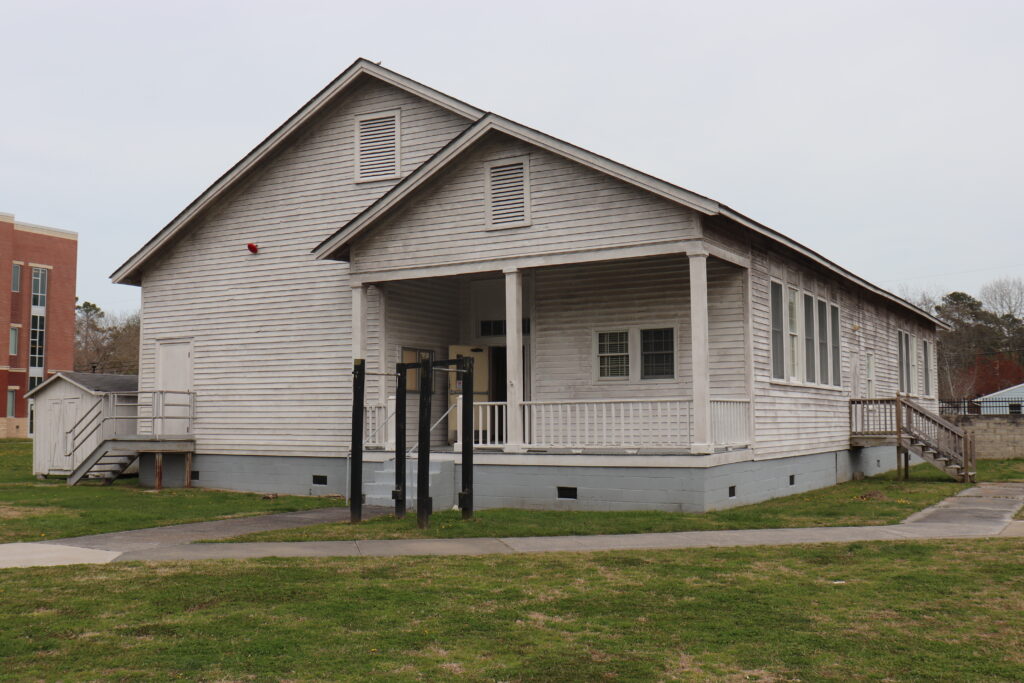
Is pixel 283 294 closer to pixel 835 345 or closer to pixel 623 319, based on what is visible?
pixel 623 319

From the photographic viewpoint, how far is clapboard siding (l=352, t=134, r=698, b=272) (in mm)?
15844

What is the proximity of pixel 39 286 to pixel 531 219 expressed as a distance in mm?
54638

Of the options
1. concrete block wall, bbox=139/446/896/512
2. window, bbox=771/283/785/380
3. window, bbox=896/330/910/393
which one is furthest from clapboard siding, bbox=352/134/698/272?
window, bbox=896/330/910/393

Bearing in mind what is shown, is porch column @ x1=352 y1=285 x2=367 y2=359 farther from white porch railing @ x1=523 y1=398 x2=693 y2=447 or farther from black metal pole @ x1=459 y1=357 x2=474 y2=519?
black metal pole @ x1=459 y1=357 x2=474 y2=519

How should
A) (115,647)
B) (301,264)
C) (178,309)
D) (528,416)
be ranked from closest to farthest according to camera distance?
(115,647) → (528,416) → (301,264) → (178,309)

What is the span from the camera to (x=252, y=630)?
7.38 metres

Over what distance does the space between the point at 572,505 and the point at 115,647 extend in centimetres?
956

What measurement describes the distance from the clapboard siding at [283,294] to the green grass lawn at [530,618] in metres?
10.3

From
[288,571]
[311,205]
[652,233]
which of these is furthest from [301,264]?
[288,571]

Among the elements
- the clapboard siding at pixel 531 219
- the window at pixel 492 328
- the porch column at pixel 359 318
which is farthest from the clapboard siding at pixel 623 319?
the porch column at pixel 359 318

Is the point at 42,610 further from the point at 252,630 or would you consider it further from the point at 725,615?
the point at 725,615

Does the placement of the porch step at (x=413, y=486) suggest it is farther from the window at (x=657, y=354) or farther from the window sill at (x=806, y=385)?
the window sill at (x=806, y=385)

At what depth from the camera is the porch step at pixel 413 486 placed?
51.9 feet

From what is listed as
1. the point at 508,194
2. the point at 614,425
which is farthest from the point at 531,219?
the point at 614,425
